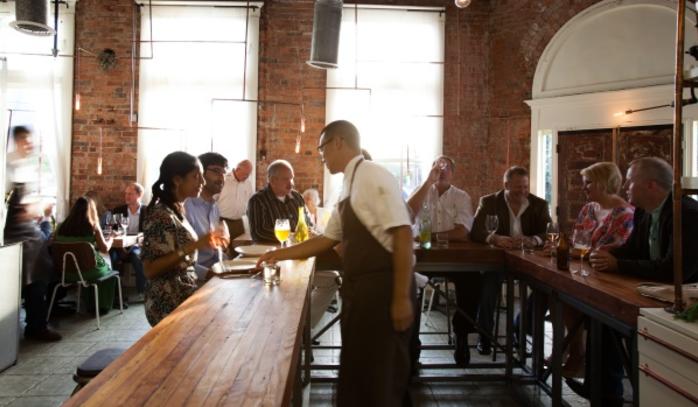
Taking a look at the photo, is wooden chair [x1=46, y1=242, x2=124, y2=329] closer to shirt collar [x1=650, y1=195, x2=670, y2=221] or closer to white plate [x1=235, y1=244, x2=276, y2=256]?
white plate [x1=235, y1=244, x2=276, y2=256]

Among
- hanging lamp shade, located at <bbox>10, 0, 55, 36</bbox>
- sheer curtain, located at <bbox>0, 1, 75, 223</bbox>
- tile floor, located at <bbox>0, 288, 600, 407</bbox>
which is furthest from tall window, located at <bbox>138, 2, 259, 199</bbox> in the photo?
tile floor, located at <bbox>0, 288, 600, 407</bbox>

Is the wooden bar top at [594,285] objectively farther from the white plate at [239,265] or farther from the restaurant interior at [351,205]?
the white plate at [239,265]

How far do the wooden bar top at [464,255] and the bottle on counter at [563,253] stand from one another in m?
0.74

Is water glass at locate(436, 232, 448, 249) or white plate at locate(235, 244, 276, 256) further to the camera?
water glass at locate(436, 232, 448, 249)

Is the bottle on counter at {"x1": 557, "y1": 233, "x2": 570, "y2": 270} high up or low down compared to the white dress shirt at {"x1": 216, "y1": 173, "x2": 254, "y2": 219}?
down

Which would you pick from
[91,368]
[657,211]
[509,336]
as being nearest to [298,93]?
[509,336]

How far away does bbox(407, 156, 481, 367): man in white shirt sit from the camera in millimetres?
3995

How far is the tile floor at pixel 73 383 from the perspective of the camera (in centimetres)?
342

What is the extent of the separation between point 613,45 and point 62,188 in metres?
7.41

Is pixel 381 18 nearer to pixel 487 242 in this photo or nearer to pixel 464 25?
pixel 464 25

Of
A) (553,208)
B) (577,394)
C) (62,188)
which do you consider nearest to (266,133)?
(62,188)

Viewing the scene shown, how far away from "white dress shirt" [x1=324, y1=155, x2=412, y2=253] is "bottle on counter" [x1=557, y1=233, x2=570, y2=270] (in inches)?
45.7

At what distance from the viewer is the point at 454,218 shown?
475 centimetres

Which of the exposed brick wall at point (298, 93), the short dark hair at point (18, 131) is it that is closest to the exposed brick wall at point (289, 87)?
the exposed brick wall at point (298, 93)
